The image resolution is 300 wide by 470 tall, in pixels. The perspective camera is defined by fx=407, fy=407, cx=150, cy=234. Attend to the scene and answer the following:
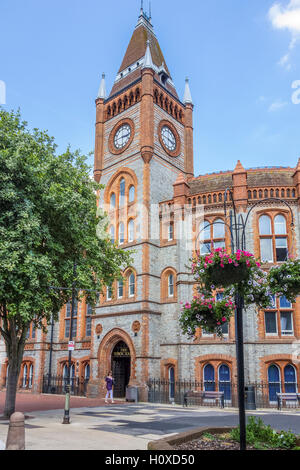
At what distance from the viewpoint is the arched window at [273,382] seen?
23.5 m

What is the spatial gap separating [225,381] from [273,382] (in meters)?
2.76

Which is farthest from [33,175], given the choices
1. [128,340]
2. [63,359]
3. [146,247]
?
[63,359]

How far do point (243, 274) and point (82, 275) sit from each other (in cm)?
910

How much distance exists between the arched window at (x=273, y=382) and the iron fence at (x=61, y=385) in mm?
13772

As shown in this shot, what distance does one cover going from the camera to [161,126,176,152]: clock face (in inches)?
1299

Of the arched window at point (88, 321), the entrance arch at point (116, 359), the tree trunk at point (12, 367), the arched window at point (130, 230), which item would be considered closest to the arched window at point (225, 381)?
the entrance arch at point (116, 359)

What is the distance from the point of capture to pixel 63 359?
34031 millimetres

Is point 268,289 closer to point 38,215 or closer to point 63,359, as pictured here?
point 38,215

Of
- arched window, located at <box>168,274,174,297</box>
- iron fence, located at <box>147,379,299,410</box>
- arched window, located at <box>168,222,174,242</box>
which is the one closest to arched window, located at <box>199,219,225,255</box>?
arched window, located at <box>168,222,174,242</box>

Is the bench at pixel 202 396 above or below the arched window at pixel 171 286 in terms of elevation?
below

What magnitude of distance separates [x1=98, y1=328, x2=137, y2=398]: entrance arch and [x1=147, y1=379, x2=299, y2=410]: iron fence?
10.3 ft

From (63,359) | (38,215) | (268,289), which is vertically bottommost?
(63,359)

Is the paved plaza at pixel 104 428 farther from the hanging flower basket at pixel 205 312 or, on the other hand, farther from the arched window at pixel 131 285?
the arched window at pixel 131 285

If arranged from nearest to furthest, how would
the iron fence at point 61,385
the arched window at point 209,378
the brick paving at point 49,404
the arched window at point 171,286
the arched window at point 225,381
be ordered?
the brick paving at point 49,404 < the arched window at point 225,381 < the arched window at point 209,378 < the arched window at point 171,286 < the iron fence at point 61,385
